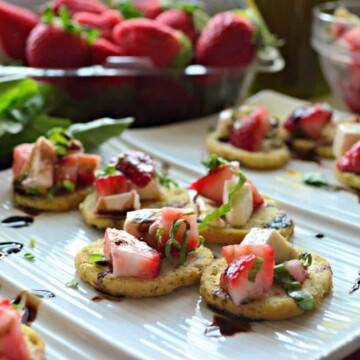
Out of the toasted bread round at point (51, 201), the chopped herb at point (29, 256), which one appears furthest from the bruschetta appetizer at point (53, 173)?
the chopped herb at point (29, 256)

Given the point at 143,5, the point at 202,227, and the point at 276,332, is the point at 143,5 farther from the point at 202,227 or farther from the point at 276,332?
the point at 276,332

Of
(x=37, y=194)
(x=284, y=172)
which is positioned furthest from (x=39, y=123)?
(x=284, y=172)

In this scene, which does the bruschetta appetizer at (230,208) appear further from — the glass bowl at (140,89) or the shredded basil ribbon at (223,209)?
the glass bowl at (140,89)

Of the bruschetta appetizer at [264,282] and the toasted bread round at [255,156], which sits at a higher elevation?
the bruschetta appetizer at [264,282]

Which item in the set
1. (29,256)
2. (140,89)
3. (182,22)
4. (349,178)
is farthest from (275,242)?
(182,22)

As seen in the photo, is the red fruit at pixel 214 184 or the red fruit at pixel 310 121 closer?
the red fruit at pixel 214 184

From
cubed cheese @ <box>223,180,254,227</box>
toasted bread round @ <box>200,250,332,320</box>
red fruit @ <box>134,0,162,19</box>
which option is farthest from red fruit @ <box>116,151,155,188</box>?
red fruit @ <box>134,0,162,19</box>

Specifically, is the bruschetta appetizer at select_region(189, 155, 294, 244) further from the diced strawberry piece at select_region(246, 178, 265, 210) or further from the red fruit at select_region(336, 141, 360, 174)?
the red fruit at select_region(336, 141, 360, 174)
